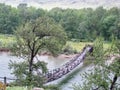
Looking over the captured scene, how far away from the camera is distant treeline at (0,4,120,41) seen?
54.0 m

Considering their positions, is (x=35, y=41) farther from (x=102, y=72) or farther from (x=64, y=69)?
(x=64, y=69)

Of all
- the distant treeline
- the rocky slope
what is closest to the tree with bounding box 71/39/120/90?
the distant treeline

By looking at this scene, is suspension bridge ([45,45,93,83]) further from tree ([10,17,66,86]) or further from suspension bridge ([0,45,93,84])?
tree ([10,17,66,86])

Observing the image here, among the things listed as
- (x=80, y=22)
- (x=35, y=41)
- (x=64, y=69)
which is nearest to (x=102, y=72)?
(x=35, y=41)

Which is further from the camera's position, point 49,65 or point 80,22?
point 80,22

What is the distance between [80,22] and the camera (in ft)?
185

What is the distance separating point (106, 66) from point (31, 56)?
6.62 m

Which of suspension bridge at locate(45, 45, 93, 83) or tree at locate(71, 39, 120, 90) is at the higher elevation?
tree at locate(71, 39, 120, 90)

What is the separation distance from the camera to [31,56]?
22.7 meters

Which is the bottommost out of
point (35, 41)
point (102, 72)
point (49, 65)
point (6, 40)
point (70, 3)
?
point (49, 65)

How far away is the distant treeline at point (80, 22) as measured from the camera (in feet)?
177

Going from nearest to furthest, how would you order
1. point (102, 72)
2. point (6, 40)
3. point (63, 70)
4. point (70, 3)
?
point (102, 72), point (63, 70), point (6, 40), point (70, 3)

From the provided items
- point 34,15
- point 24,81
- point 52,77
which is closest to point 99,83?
point 24,81

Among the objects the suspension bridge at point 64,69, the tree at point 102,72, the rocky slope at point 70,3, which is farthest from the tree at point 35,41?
the rocky slope at point 70,3
